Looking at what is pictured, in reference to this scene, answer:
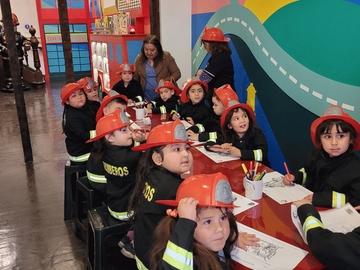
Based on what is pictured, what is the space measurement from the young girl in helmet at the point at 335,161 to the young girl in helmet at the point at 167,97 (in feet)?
6.78

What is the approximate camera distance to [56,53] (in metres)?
11.2

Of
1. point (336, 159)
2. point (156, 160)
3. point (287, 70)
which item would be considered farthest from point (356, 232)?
point (287, 70)

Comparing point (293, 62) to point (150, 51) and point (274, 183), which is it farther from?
point (150, 51)

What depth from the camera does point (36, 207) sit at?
3396 millimetres

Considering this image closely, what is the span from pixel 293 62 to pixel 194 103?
3.22 ft

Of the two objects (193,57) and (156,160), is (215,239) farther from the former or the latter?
(193,57)

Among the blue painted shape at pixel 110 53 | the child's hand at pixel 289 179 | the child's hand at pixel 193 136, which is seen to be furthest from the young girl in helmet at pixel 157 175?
the blue painted shape at pixel 110 53

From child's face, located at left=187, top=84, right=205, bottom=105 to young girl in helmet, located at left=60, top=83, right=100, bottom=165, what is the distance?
38.1 inches

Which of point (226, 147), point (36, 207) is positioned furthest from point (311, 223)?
point (36, 207)

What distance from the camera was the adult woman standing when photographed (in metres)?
4.14

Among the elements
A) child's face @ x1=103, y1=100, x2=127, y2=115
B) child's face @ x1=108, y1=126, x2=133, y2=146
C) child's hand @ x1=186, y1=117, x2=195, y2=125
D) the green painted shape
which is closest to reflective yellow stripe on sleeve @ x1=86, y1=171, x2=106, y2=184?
child's face @ x1=108, y1=126, x2=133, y2=146

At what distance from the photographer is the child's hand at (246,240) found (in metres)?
1.41

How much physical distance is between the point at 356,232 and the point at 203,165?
3.58ft

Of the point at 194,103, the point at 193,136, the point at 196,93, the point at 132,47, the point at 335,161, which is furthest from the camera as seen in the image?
the point at 132,47
